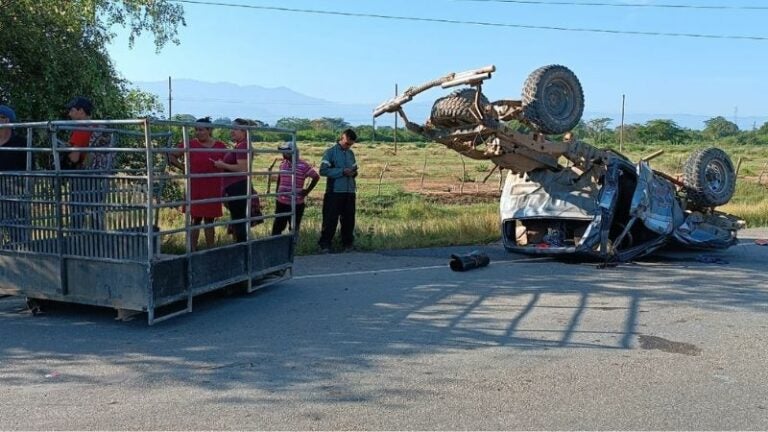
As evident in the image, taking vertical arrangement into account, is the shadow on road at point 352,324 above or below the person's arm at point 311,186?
below

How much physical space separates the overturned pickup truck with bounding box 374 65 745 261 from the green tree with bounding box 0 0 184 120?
4590mm

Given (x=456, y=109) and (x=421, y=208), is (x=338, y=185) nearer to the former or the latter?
(x=456, y=109)

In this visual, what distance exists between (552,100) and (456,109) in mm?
1350

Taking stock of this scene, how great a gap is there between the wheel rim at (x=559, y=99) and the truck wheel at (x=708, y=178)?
9.68 ft

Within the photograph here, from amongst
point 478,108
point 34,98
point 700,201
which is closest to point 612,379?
point 478,108

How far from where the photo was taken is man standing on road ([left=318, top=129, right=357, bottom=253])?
11.1 m

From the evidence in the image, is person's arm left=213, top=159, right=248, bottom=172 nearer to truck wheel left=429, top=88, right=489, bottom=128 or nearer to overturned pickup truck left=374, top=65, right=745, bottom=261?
overturned pickup truck left=374, top=65, right=745, bottom=261

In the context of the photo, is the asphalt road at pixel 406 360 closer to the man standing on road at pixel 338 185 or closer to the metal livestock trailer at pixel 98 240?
the metal livestock trailer at pixel 98 240

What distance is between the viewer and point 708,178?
1201cm

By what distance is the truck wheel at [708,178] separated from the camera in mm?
11773

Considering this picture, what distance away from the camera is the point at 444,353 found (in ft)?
19.2

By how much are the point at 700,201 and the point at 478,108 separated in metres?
4.59

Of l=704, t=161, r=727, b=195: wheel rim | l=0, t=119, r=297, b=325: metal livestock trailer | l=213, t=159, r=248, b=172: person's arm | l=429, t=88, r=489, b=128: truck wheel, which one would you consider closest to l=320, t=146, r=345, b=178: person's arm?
l=429, t=88, r=489, b=128: truck wheel

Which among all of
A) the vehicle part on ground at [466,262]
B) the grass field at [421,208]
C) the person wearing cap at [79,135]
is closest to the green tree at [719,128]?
the grass field at [421,208]
